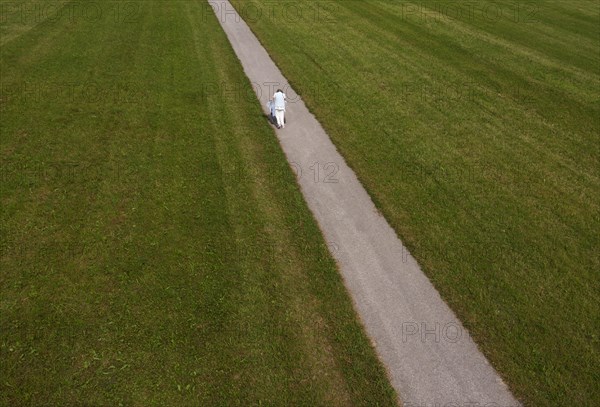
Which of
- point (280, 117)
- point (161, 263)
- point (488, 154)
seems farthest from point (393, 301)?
point (280, 117)

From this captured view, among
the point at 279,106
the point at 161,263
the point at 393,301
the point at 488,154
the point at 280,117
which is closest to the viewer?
the point at 393,301

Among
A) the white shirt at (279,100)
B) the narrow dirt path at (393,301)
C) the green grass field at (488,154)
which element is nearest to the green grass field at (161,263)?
the narrow dirt path at (393,301)

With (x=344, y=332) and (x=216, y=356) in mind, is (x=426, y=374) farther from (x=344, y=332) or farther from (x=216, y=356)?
(x=216, y=356)

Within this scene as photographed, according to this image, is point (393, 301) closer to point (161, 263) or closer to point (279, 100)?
point (161, 263)

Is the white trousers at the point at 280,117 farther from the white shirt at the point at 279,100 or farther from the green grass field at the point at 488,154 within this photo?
the green grass field at the point at 488,154

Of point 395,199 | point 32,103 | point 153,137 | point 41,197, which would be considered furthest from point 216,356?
point 32,103

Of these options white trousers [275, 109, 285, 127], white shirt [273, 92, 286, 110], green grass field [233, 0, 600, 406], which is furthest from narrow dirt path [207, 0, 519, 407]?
white shirt [273, 92, 286, 110]

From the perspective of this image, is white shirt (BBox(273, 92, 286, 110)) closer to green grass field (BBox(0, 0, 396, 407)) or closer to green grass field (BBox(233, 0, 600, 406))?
green grass field (BBox(0, 0, 396, 407))
